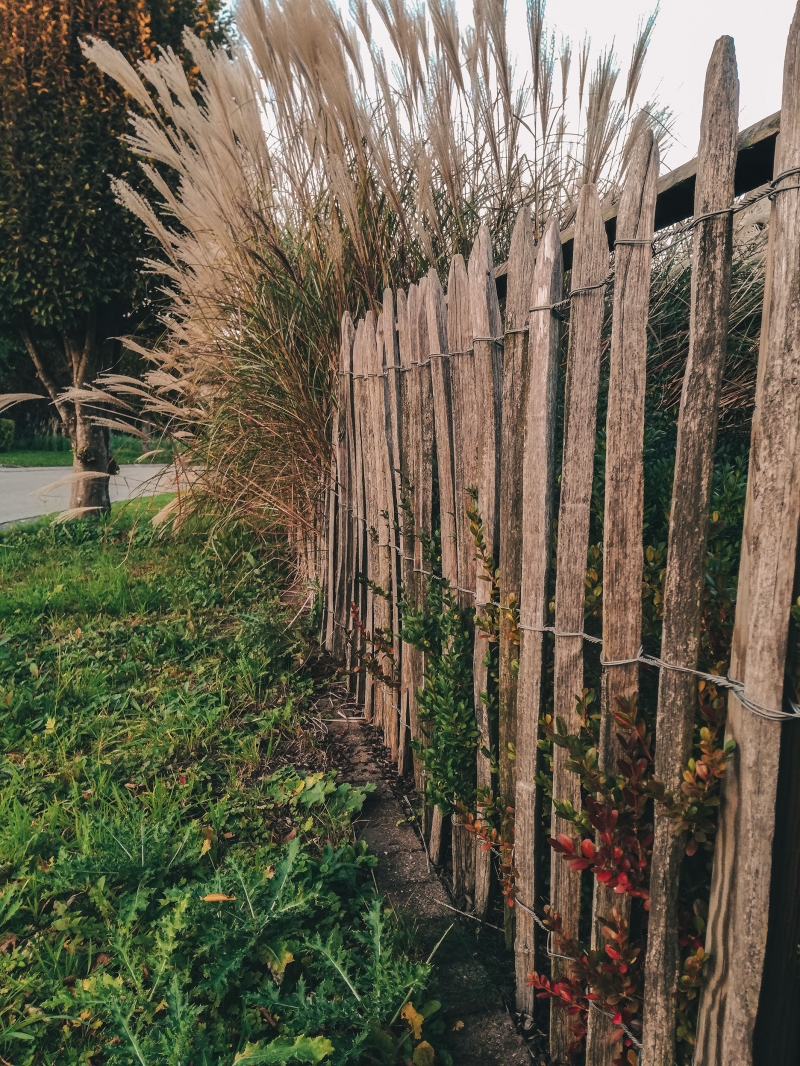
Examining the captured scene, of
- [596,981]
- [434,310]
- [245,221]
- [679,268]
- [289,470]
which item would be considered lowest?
[596,981]

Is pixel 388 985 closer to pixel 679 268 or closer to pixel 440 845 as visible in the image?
pixel 440 845

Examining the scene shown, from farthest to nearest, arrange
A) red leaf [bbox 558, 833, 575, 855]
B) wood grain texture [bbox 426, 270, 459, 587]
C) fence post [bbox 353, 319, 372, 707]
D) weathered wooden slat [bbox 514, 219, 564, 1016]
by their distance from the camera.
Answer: fence post [bbox 353, 319, 372, 707]
wood grain texture [bbox 426, 270, 459, 587]
weathered wooden slat [bbox 514, 219, 564, 1016]
red leaf [bbox 558, 833, 575, 855]

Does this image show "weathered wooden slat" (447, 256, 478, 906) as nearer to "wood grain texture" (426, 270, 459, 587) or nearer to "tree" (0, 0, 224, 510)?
"wood grain texture" (426, 270, 459, 587)

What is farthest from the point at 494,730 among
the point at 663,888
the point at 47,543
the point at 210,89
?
the point at 47,543

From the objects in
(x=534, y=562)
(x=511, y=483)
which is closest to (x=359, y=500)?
(x=511, y=483)

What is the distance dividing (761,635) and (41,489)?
508 cm

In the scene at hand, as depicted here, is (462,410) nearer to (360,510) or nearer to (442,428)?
(442,428)

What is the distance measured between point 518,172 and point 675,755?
2.85m

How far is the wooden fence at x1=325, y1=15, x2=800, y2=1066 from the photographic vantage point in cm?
98

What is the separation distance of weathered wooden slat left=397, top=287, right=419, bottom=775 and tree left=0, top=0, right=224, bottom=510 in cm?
516

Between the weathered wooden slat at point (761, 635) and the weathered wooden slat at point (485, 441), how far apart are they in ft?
2.31

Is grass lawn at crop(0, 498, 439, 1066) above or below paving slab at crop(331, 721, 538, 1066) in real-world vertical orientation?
above

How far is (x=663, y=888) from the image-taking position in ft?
3.82

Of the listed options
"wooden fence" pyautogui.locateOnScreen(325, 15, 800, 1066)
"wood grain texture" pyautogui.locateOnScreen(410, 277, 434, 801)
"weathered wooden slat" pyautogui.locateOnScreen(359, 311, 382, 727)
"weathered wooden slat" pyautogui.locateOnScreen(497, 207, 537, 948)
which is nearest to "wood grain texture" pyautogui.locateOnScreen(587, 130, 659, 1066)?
"wooden fence" pyautogui.locateOnScreen(325, 15, 800, 1066)
